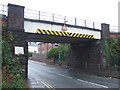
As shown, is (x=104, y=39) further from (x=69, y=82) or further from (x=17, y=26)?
(x=17, y=26)

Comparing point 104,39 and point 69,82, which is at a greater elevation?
point 104,39

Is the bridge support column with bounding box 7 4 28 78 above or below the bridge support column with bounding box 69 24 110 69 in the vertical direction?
above

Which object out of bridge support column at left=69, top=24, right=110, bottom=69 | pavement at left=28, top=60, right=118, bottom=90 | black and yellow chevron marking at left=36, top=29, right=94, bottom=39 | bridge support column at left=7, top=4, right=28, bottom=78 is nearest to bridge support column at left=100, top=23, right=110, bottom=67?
bridge support column at left=69, top=24, right=110, bottom=69

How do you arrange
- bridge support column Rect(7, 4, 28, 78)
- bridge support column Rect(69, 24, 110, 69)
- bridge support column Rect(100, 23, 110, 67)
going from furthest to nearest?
bridge support column Rect(69, 24, 110, 69) → bridge support column Rect(100, 23, 110, 67) → bridge support column Rect(7, 4, 28, 78)

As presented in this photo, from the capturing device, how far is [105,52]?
914 inches

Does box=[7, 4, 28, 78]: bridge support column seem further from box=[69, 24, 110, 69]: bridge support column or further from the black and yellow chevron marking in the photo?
box=[69, 24, 110, 69]: bridge support column

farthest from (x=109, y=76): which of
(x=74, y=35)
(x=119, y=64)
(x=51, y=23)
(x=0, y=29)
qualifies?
(x=0, y=29)

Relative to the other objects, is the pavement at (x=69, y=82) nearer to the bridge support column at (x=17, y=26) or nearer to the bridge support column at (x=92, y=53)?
the bridge support column at (x=17, y=26)

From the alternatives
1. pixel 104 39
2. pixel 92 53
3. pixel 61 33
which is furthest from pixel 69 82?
pixel 104 39

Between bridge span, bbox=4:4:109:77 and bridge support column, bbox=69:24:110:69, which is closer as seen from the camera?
bridge span, bbox=4:4:109:77

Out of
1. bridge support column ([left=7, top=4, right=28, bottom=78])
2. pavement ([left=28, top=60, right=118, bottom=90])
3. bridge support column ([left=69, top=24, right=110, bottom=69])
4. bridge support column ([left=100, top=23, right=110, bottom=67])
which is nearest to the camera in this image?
pavement ([left=28, top=60, right=118, bottom=90])

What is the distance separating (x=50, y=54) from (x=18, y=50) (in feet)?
105

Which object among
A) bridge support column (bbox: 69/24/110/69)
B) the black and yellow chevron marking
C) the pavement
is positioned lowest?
the pavement

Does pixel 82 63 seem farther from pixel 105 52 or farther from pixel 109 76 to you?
pixel 109 76
